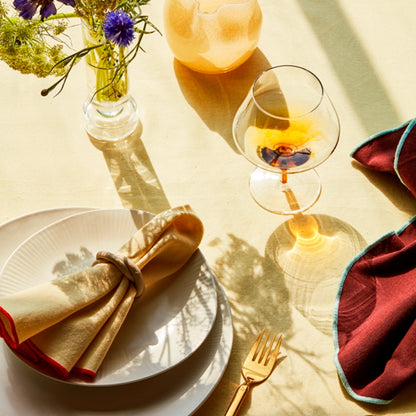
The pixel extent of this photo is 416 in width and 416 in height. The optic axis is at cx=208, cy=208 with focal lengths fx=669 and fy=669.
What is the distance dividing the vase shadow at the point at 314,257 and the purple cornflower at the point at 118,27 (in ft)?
1.25

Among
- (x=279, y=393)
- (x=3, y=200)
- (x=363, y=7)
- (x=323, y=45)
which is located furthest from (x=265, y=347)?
(x=363, y=7)

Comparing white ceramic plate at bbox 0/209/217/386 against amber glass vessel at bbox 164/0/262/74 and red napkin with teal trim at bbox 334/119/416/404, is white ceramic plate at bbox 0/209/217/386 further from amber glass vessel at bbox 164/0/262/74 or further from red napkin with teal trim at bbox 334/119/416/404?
amber glass vessel at bbox 164/0/262/74

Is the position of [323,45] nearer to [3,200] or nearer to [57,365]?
[3,200]

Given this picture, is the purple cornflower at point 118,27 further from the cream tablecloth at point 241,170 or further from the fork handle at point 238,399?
the fork handle at point 238,399

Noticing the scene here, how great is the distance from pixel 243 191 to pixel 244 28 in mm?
270

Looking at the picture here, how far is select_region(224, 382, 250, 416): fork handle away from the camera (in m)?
0.85

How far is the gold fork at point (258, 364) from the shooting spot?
871 mm

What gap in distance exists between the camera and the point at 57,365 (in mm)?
786

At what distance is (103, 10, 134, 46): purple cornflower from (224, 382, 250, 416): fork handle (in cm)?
46

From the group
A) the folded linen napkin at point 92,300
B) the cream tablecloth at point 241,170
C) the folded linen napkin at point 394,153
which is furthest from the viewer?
the folded linen napkin at point 394,153

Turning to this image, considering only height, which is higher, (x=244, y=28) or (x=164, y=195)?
(x=244, y=28)

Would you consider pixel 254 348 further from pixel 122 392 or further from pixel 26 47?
pixel 26 47

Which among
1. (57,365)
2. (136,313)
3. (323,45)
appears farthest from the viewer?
(323,45)

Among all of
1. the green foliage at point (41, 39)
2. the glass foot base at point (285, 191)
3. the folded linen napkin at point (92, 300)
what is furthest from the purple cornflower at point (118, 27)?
the glass foot base at point (285, 191)
